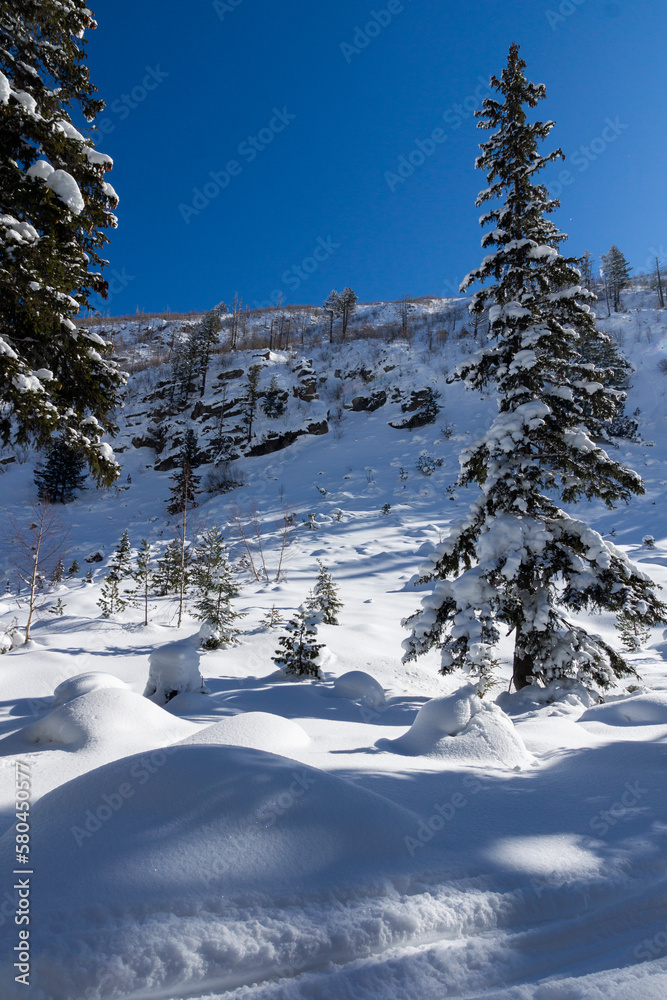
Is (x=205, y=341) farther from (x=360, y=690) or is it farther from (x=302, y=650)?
(x=360, y=690)

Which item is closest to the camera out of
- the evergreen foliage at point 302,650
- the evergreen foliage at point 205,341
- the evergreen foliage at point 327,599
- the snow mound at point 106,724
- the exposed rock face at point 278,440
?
the snow mound at point 106,724

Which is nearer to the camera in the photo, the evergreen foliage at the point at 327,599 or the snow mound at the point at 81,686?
the snow mound at the point at 81,686

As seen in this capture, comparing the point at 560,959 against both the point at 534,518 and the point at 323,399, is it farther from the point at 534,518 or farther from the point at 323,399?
the point at 323,399

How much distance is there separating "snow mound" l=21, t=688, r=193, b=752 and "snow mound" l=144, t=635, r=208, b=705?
1.98 meters

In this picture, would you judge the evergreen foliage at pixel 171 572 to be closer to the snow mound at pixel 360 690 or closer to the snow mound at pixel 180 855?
the snow mound at pixel 360 690

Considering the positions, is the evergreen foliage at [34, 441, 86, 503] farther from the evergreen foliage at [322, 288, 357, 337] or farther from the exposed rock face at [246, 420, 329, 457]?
the evergreen foliage at [322, 288, 357, 337]

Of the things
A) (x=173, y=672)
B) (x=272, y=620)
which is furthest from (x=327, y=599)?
(x=173, y=672)

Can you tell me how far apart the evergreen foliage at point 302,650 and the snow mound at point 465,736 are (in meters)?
3.77

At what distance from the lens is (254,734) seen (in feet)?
11.4

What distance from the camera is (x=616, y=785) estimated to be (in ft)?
10.0

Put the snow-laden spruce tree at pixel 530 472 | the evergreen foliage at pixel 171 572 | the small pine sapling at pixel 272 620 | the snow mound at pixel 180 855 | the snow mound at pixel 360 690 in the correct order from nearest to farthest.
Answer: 1. the snow mound at pixel 180 855
2. the snow-laden spruce tree at pixel 530 472
3. the snow mound at pixel 360 690
4. the small pine sapling at pixel 272 620
5. the evergreen foliage at pixel 171 572

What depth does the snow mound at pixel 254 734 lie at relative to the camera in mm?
3322

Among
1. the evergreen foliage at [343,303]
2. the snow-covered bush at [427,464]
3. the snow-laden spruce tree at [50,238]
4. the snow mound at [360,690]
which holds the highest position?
the evergreen foliage at [343,303]

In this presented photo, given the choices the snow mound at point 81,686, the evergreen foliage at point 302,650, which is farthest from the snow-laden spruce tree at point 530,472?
the snow mound at point 81,686
